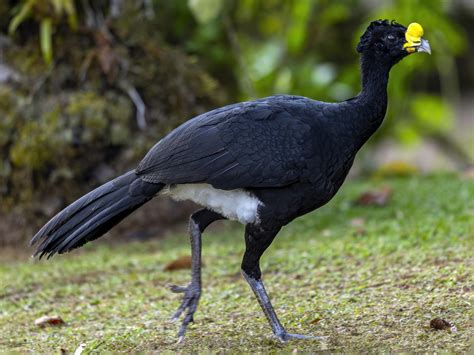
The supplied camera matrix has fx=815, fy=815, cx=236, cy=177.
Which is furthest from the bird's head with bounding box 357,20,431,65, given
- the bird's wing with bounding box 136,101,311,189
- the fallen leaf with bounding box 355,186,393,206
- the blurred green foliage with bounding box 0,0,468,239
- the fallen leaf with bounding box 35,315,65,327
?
the blurred green foliage with bounding box 0,0,468,239

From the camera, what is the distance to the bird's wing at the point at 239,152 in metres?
4.28

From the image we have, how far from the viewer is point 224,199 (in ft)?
14.7

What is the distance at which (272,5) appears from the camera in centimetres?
997

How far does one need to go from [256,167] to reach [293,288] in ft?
3.95

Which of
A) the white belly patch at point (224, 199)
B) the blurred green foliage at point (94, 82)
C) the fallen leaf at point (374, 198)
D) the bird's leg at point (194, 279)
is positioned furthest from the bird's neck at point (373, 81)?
the blurred green foliage at point (94, 82)

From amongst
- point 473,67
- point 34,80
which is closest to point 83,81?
point 34,80

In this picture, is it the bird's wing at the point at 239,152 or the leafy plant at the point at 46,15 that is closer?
the bird's wing at the point at 239,152

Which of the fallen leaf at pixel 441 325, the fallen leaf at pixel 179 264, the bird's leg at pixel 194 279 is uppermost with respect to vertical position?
the fallen leaf at pixel 179 264

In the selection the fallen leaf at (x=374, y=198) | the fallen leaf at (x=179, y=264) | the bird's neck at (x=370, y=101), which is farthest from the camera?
the fallen leaf at (x=374, y=198)

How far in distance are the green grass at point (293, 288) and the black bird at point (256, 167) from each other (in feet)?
0.96

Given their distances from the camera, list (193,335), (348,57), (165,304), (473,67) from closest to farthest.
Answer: (193,335), (165,304), (348,57), (473,67)

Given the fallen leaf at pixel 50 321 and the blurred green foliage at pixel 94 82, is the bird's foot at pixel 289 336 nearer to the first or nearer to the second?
the fallen leaf at pixel 50 321

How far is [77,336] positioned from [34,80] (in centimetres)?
335

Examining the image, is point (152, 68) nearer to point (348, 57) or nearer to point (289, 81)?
point (289, 81)
